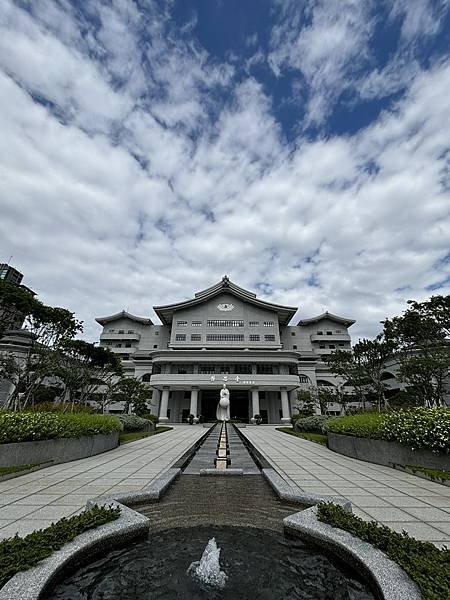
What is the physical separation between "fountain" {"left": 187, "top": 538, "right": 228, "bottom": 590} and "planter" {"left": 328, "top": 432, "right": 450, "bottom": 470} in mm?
6497

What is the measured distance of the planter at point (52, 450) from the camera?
6.92m

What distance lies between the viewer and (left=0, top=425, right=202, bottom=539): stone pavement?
4.12m

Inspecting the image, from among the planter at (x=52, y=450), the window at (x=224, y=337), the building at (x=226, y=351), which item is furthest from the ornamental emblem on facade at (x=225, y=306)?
the planter at (x=52, y=450)

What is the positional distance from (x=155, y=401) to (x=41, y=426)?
29.4 meters

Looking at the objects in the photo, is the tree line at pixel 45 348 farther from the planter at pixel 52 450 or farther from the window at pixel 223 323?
the window at pixel 223 323

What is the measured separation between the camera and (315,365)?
128 feet

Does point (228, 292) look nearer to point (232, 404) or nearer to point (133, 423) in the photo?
point (232, 404)

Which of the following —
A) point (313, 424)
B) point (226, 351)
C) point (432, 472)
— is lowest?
point (432, 472)

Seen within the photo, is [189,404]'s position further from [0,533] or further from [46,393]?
[0,533]

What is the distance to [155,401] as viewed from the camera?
3528cm

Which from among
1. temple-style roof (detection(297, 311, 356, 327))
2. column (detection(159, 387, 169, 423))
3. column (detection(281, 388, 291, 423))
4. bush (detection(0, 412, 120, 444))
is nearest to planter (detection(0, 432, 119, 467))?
bush (detection(0, 412, 120, 444))

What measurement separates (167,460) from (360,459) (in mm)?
6097

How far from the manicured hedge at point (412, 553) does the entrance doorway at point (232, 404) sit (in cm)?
3391

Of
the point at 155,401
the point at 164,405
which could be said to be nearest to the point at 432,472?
the point at 164,405
